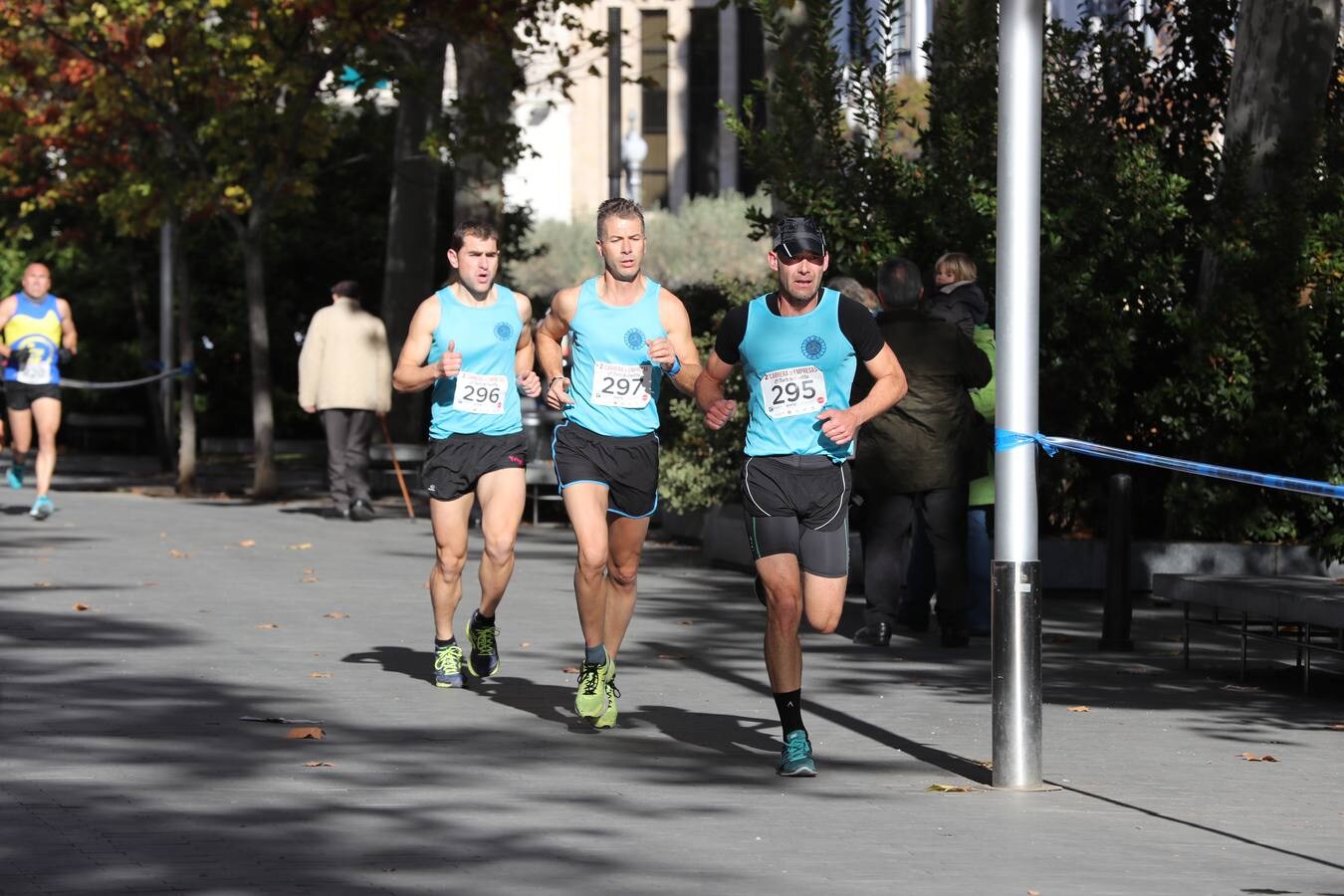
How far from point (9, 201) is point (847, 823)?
30045mm

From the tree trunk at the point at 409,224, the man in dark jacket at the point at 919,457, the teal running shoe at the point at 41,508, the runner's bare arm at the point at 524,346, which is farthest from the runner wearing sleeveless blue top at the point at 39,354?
the runner's bare arm at the point at 524,346

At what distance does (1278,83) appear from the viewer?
16.3m

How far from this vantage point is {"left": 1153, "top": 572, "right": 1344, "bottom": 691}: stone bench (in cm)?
1059

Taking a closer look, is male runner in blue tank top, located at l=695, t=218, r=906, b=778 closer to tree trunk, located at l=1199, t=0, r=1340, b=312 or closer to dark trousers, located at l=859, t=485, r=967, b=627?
dark trousers, located at l=859, t=485, r=967, b=627

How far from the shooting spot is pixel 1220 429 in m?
15.6

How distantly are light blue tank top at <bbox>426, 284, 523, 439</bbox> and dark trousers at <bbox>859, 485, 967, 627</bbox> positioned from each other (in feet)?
9.57

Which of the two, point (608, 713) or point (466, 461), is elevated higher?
point (466, 461)

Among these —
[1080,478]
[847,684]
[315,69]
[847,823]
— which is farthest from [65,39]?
[847,823]

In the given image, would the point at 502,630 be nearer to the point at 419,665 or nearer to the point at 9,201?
the point at 419,665

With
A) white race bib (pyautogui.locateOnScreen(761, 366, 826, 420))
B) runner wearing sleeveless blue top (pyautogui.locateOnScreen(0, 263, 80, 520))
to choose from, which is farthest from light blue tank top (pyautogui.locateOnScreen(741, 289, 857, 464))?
runner wearing sleeveless blue top (pyautogui.locateOnScreen(0, 263, 80, 520))

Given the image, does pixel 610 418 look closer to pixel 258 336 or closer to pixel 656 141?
pixel 258 336

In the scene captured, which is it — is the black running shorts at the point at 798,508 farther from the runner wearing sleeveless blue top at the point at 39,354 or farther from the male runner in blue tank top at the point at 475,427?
the runner wearing sleeveless blue top at the point at 39,354

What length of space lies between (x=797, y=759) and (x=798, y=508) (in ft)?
2.93

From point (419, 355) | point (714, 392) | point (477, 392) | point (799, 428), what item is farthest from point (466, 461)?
point (799, 428)
